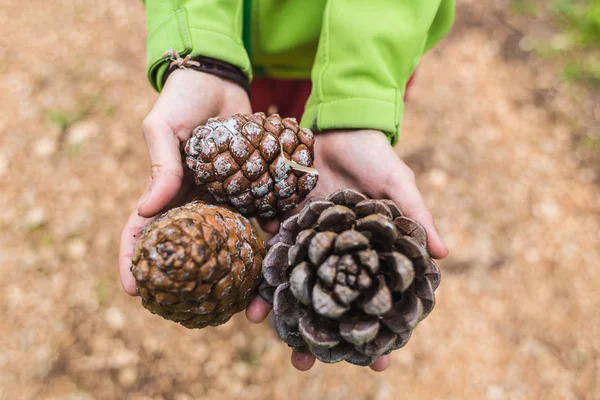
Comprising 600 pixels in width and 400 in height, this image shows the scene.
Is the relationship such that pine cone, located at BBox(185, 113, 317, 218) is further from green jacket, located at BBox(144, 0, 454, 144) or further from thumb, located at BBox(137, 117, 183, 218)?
green jacket, located at BBox(144, 0, 454, 144)

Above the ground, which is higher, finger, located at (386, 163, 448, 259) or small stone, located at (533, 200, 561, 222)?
finger, located at (386, 163, 448, 259)

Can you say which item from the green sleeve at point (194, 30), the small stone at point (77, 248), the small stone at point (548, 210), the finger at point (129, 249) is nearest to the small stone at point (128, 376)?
the small stone at point (77, 248)

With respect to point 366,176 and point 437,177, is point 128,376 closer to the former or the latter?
point 366,176

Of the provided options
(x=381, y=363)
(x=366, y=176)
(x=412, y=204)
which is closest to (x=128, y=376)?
(x=381, y=363)

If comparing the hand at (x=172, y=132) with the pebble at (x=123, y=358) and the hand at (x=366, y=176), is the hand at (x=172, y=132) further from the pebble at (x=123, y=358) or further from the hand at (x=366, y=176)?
the pebble at (x=123, y=358)

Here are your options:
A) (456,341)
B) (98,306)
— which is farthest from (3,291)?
(456,341)

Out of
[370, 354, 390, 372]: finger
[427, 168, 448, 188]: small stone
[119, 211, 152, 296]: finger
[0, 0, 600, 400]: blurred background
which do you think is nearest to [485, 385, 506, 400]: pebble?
[0, 0, 600, 400]: blurred background

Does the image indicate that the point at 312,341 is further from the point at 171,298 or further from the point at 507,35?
the point at 507,35
